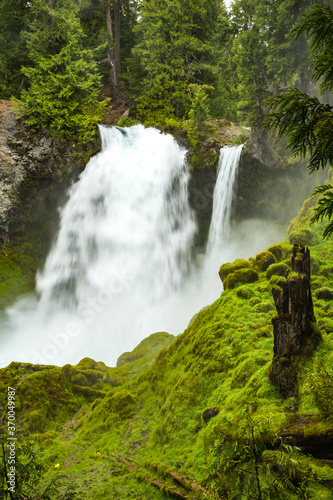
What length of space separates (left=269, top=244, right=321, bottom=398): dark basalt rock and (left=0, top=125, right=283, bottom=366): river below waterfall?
12.3 m

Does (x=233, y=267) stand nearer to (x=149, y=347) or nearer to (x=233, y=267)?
(x=233, y=267)

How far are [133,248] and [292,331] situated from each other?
560 inches

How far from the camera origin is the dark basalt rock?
416 cm

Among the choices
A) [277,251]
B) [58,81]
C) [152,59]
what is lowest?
[277,251]

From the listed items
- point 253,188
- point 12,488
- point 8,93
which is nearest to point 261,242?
point 253,188

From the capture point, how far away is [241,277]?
26.5 ft

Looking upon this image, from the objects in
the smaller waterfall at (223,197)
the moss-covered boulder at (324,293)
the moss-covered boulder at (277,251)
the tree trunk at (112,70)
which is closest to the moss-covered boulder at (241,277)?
the moss-covered boulder at (277,251)

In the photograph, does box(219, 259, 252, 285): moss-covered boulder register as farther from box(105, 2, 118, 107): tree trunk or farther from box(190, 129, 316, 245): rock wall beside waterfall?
box(105, 2, 118, 107): tree trunk

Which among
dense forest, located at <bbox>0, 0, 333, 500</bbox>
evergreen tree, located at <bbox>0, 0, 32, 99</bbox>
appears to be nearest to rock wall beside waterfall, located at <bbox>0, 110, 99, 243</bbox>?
dense forest, located at <bbox>0, 0, 333, 500</bbox>

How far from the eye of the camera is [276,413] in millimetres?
3650

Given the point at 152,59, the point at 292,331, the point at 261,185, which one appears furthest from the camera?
the point at 152,59

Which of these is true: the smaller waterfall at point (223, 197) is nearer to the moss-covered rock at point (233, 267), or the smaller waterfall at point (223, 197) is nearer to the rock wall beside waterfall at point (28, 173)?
the rock wall beside waterfall at point (28, 173)

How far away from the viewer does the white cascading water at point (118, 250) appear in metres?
16.7

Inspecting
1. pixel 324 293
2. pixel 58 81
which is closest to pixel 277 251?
pixel 324 293
